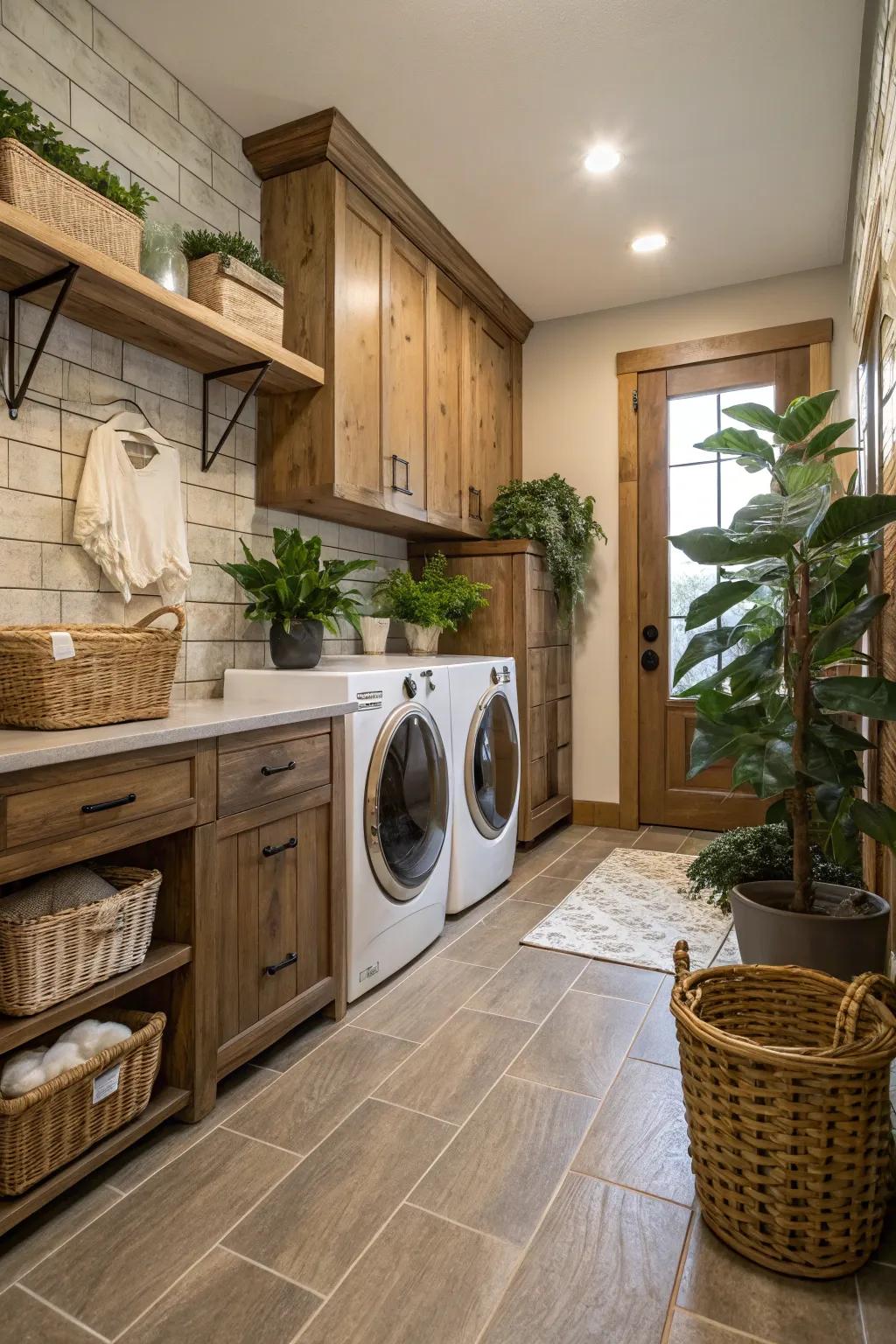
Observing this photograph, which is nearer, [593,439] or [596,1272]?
[596,1272]

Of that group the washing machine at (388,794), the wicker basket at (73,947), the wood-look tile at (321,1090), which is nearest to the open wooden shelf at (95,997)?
the wicker basket at (73,947)

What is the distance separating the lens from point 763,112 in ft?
8.42

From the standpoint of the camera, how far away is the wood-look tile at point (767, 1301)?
114cm

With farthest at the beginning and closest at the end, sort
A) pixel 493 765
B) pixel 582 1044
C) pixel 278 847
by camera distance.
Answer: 1. pixel 493 765
2. pixel 582 1044
3. pixel 278 847

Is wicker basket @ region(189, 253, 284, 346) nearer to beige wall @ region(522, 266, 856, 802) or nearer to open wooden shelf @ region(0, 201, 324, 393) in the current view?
open wooden shelf @ region(0, 201, 324, 393)

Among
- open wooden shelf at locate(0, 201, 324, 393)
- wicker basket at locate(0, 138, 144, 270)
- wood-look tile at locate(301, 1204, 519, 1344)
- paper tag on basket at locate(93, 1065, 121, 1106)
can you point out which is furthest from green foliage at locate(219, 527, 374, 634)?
wood-look tile at locate(301, 1204, 519, 1344)

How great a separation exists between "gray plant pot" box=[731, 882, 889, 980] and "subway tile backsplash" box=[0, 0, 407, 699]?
170 centimetres

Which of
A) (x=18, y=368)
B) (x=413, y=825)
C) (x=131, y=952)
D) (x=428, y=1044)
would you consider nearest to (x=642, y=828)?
(x=413, y=825)

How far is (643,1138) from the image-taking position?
159 centimetres

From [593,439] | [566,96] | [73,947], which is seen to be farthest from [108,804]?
[593,439]

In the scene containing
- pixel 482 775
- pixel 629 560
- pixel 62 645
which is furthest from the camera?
pixel 629 560

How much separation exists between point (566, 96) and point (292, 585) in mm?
1746

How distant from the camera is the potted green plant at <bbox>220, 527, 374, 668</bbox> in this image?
8.02 feet

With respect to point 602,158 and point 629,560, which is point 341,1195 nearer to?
point 602,158
